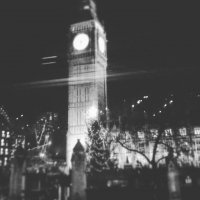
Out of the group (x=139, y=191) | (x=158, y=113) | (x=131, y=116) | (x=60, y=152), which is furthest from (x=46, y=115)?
(x=139, y=191)

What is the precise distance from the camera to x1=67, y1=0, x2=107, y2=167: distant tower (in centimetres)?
8150

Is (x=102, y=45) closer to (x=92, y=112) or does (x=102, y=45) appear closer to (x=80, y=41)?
(x=80, y=41)

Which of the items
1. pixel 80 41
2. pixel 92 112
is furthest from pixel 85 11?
pixel 92 112

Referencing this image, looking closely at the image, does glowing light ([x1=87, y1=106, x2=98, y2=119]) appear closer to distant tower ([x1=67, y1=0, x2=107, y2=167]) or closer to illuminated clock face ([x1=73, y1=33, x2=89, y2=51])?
distant tower ([x1=67, y1=0, x2=107, y2=167])

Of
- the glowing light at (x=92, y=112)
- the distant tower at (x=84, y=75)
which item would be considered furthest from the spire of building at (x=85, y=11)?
the glowing light at (x=92, y=112)

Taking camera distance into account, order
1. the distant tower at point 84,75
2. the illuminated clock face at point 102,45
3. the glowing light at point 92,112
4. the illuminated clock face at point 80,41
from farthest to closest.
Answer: the illuminated clock face at point 102,45 < the illuminated clock face at point 80,41 < the distant tower at point 84,75 < the glowing light at point 92,112

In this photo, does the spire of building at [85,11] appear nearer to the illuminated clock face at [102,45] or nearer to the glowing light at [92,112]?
the illuminated clock face at [102,45]

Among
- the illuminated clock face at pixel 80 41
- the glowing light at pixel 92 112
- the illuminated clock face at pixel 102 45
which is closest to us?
the glowing light at pixel 92 112

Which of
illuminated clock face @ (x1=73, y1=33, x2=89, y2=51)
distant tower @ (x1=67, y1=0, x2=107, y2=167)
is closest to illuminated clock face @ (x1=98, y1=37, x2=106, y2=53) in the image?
distant tower @ (x1=67, y1=0, x2=107, y2=167)

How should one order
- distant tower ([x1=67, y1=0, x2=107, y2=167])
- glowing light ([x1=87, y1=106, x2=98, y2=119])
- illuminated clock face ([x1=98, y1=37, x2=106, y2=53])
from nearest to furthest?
glowing light ([x1=87, y1=106, x2=98, y2=119]) → distant tower ([x1=67, y1=0, x2=107, y2=167]) → illuminated clock face ([x1=98, y1=37, x2=106, y2=53])

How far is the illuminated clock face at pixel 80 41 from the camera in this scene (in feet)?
281

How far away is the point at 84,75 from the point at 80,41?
387 inches

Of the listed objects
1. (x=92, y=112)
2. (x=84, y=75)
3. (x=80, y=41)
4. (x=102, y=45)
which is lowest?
(x=92, y=112)

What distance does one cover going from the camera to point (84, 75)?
84.6 metres
